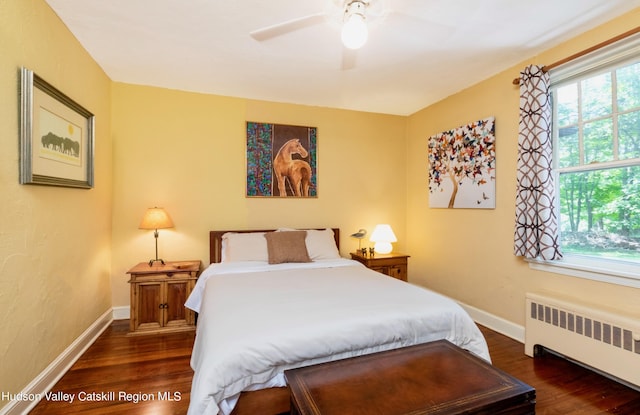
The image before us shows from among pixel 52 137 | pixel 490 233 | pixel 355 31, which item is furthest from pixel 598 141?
pixel 52 137

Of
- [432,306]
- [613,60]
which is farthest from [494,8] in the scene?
[432,306]

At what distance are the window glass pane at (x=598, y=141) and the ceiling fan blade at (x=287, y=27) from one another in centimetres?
213

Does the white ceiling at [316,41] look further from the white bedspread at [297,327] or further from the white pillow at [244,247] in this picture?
the white bedspread at [297,327]

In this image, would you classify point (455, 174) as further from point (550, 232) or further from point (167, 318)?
point (167, 318)

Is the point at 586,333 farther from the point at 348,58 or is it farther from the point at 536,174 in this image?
the point at 348,58

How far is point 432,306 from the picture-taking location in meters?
1.85

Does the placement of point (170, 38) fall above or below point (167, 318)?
above

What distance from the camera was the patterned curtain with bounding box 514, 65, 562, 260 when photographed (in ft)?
7.72

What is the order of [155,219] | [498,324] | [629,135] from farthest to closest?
[155,219]
[498,324]
[629,135]

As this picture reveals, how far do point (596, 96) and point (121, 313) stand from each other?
468cm

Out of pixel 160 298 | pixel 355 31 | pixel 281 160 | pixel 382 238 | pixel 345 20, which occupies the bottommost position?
pixel 160 298

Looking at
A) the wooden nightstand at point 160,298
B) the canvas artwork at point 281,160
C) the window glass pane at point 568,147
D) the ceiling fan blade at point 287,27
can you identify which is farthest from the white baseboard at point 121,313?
the window glass pane at point 568,147

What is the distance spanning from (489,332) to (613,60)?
2.38 metres

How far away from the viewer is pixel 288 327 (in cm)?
153
